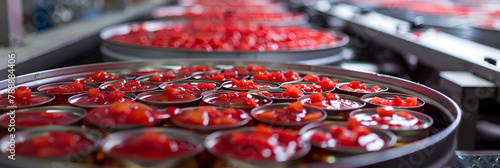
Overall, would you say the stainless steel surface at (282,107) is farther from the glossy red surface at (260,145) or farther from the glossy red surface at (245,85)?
the glossy red surface at (245,85)

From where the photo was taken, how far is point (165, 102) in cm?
179

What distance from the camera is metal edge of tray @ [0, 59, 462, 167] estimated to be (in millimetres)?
1271

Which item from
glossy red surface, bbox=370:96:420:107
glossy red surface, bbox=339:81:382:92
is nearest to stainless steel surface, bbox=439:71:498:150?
glossy red surface, bbox=339:81:382:92

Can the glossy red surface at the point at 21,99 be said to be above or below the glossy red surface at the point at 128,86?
below

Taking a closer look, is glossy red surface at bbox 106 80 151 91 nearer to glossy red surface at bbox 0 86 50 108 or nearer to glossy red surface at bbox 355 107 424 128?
glossy red surface at bbox 0 86 50 108

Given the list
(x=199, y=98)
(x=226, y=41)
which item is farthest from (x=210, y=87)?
(x=226, y=41)

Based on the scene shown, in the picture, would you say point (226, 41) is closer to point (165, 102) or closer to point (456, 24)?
point (165, 102)

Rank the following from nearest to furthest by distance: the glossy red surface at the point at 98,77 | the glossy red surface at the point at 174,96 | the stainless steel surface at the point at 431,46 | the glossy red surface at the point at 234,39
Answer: the glossy red surface at the point at 174,96
the glossy red surface at the point at 98,77
the stainless steel surface at the point at 431,46
the glossy red surface at the point at 234,39

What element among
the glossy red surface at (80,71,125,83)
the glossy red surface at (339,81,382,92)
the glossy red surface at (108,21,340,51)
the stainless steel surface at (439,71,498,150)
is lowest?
the stainless steel surface at (439,71,498,150)

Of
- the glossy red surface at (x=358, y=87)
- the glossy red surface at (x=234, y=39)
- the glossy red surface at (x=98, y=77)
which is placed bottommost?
the glossy red surface at (x=98, y=77)

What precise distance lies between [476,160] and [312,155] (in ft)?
2.78

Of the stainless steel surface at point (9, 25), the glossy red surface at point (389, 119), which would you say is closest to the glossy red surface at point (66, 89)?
the glossy red surface at point (389, 119)

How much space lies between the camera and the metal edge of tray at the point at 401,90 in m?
1.27

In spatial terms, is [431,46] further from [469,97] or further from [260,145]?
[260,145]
